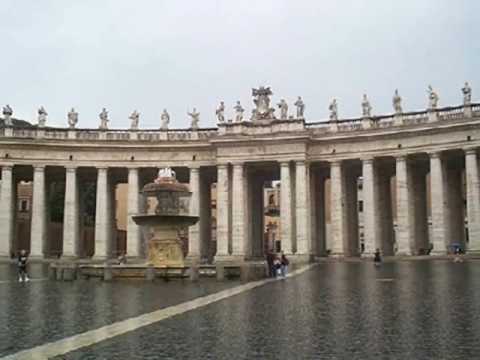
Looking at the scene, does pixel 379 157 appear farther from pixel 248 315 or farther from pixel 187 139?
pixel 248 315

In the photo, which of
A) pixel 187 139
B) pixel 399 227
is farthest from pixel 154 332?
pixel 187 139

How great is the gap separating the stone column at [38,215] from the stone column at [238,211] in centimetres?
1849

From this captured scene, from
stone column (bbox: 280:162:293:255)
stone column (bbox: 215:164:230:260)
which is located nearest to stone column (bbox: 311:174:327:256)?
stone column (bbox: 280:162:293:255)

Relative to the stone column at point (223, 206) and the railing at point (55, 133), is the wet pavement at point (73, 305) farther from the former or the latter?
the railing at point (55, 133)

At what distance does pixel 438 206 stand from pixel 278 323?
4352 cm

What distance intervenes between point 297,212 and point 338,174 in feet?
17.3

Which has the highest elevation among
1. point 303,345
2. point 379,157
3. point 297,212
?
point 379,157

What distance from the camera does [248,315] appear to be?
639 inches

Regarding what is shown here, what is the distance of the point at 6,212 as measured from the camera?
60531mm

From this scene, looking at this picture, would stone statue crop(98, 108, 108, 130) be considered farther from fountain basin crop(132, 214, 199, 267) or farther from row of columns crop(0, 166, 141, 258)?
fountain basin crop(132, 214, 199, 267)

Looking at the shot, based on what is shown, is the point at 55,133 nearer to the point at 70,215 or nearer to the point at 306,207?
the point at 70,215

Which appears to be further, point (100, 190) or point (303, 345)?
point (100, 190)

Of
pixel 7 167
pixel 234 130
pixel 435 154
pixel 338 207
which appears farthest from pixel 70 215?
pixel 435 154

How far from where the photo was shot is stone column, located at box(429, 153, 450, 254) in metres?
54.6
